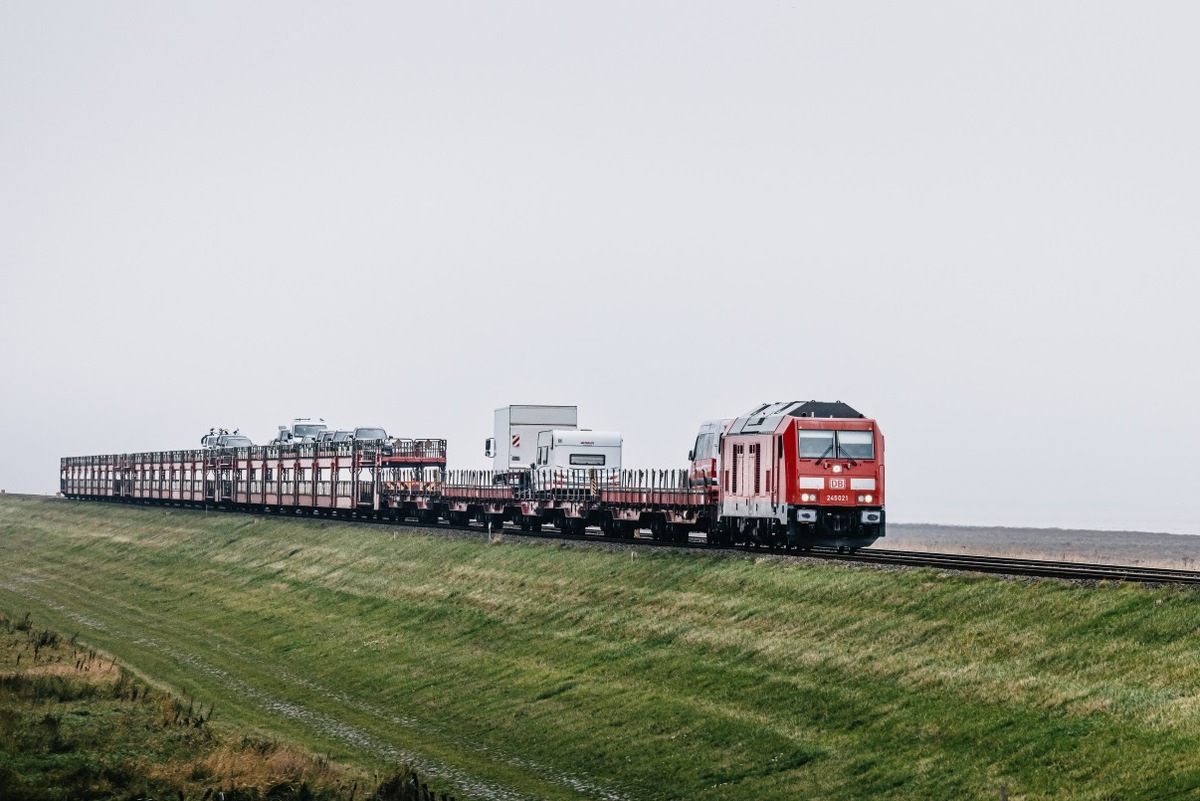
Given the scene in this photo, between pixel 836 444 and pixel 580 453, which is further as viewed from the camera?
pixel 580 453

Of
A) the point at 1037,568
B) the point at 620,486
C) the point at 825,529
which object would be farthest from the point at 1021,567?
the point at 620,486

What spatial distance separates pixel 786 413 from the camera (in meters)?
42.2

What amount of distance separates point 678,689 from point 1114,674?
30.9ft

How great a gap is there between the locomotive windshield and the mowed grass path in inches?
167

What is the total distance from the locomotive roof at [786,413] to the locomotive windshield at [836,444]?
Result: 2.34ft

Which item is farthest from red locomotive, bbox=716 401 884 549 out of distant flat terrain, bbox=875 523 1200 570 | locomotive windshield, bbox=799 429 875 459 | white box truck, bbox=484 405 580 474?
distant flat terrain, bbox=875 523 1200 570

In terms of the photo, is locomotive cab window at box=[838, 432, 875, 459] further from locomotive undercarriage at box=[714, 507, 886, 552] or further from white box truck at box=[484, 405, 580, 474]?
white box truck at box=[484, 405, 580, 474]

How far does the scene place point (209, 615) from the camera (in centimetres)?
5353

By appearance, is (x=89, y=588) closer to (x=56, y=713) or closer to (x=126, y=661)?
(x=126, y=661)

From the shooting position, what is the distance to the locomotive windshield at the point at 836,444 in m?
40.8

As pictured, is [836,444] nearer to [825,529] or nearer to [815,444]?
[815,444]

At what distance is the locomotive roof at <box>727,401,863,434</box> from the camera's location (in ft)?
137

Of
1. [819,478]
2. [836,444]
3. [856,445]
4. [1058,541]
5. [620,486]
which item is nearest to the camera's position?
[819,478]

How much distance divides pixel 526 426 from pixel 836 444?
26386 millimetres
